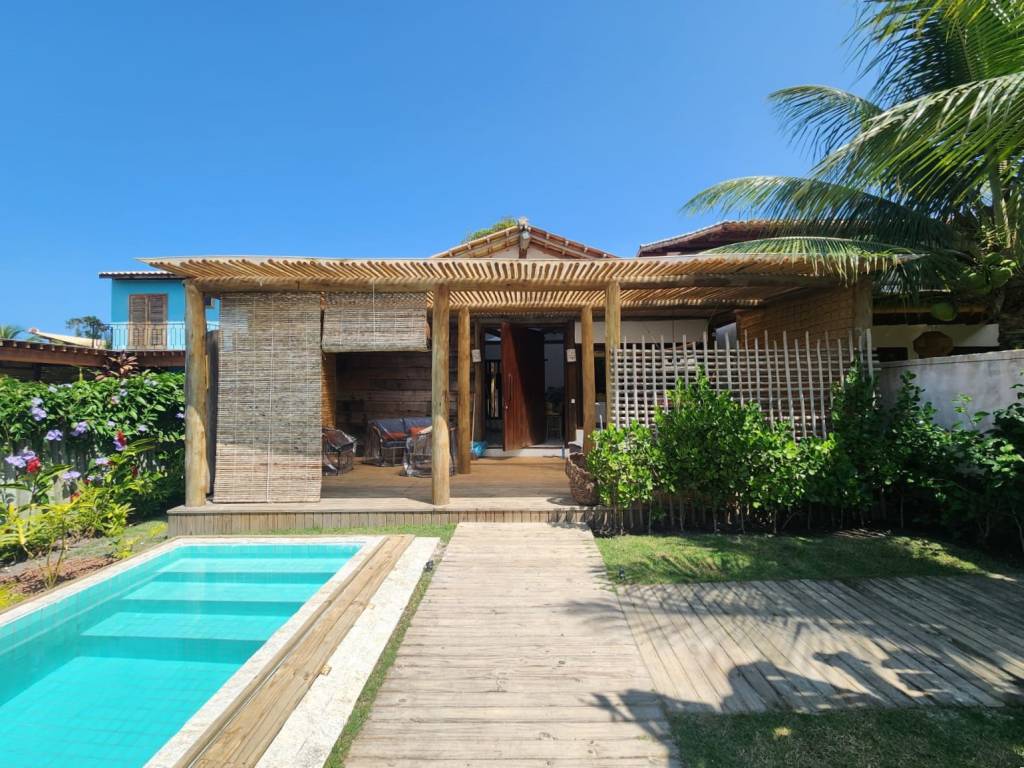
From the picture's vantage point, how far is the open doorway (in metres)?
9.45

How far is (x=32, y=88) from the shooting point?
14039 mm

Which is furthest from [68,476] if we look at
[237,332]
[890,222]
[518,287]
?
[890,222]

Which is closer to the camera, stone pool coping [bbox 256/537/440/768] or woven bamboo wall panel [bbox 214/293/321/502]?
stone pool coping [bbox 256/537/440/768]

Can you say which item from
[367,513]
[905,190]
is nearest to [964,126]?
[905,190]

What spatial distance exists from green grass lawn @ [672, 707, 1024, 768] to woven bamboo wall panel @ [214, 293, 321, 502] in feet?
16.2

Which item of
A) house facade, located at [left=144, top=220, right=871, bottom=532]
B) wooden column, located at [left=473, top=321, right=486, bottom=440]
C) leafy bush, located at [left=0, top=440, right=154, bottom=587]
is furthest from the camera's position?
wooden column, located at [left=473, top=321, right=486, bottom=440]

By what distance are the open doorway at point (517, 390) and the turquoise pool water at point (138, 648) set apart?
5113 millimetres

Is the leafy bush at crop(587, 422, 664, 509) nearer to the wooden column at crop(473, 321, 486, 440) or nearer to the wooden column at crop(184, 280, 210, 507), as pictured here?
the wooden column at crop(184, 280, 210, 507)

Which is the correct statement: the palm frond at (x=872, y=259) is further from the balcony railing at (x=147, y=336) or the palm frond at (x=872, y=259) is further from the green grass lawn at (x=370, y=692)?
the balcony railing at (x=147, y=336)

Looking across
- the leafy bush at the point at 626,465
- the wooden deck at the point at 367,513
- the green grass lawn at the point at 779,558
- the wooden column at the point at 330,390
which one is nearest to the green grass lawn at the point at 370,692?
the green grass lawn at the point at 779,558

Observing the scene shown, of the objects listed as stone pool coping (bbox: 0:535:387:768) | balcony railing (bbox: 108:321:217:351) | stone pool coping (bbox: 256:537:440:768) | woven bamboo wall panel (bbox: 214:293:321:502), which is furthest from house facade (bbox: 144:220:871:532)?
balcony railing (bbox: 108:321:217:351)

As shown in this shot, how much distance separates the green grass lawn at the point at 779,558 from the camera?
4.05 m

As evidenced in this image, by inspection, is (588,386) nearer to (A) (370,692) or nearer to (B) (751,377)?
(B) (751,377)

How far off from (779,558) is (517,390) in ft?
19.4
